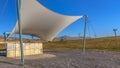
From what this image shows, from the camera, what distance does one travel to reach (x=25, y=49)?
23844 mm

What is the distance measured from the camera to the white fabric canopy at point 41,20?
22.7 meters

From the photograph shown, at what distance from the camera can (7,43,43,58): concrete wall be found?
22.2 m

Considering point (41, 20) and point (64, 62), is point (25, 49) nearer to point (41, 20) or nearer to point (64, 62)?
point (41, 20)

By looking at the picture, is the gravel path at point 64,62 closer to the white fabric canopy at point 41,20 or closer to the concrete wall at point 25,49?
the concrete wall at point 25,49

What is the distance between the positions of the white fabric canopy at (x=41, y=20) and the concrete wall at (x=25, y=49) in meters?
1.89

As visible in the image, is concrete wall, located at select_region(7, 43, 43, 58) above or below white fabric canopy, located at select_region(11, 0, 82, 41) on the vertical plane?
below

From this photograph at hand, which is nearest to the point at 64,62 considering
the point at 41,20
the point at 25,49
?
the point at 25,49

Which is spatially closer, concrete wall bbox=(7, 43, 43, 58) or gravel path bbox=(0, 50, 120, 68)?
gravel path bbox=(0, 50, 120, 68)

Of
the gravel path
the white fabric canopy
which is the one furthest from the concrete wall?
the white fabric canopy

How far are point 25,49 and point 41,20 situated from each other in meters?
4.40

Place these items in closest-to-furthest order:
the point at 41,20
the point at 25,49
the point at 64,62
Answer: the point at 64,62 → the point at 25,49 → the point at 41,20

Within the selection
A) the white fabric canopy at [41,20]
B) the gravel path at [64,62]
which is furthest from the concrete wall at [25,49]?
the white fabric canopy at [41,20]

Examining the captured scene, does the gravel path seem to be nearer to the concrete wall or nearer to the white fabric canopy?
the concrete wall

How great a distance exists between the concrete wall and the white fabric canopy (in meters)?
1.89
